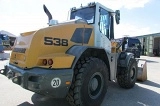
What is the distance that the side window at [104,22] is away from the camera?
5.54 m

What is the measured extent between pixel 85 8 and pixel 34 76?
112 inches

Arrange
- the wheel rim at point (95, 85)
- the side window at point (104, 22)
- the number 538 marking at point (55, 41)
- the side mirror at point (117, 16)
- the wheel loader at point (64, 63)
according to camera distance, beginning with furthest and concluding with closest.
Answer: the side mirror at point (117, 16), the side window at point (104, 22), the wheel rim at point (95, 85), the number 538 marking at point (55, 41), the wheel loader at point (64, 63)

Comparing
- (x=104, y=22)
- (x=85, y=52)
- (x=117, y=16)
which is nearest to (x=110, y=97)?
(x=85, y=52)

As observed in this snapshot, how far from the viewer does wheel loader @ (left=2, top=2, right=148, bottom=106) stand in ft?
11.9

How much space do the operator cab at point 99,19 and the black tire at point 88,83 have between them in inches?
37.0

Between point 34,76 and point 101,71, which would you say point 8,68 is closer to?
point 34,76

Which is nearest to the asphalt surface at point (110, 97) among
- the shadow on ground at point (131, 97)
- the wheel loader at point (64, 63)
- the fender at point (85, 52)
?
the shadow on ground at point (131, 97)

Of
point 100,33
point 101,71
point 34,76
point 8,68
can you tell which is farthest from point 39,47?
point 100,33

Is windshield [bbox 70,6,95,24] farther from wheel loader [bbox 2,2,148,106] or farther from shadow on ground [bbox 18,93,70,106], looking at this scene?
shadow on ground [bbox 18,93,70,106]

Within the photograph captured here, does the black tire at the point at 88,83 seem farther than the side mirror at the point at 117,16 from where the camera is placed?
No

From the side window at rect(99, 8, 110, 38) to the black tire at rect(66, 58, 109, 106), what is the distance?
1.42 meters

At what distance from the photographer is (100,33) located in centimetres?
534

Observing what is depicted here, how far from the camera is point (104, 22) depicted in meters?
5.77

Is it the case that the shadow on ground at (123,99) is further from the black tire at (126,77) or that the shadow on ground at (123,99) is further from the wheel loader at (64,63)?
the wheel loader at (64,63)
